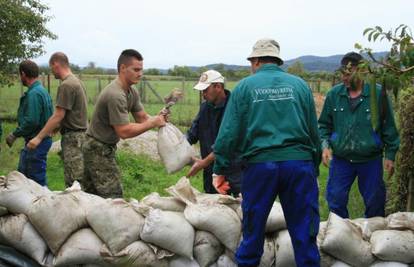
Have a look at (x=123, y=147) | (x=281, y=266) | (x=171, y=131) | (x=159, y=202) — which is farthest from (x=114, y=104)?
(x=123, y=147)

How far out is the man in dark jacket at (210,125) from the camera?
4.86m

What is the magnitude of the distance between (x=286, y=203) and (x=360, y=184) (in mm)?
1457

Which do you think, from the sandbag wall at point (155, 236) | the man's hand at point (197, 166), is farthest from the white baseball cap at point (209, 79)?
the sandbag wall at point (155, 236)

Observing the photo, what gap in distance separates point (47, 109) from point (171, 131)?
188cm

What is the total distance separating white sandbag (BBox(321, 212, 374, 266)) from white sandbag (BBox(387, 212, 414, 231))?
238 mm

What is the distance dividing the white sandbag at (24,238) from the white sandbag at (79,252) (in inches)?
5.1

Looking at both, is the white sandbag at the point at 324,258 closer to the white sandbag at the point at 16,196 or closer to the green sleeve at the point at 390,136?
the green sleeve at the point at 390,136

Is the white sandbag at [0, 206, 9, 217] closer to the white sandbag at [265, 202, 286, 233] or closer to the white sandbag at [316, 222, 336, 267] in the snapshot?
the white sandbag at [265, 202, 286, 233]

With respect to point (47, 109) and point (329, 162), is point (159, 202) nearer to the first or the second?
point (329, 162)

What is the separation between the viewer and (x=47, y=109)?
20.1ft

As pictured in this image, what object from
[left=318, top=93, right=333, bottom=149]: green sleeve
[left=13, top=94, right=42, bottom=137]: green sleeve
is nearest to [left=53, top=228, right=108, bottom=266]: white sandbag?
[left=318, top=93, right=333, bottom=149]: green sleeve

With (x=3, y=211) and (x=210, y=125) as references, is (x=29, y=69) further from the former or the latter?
(x=3, y=211)

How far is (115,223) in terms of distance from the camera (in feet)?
13.3

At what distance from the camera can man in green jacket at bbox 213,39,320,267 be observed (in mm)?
3609
